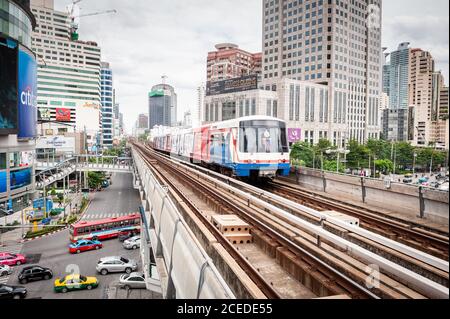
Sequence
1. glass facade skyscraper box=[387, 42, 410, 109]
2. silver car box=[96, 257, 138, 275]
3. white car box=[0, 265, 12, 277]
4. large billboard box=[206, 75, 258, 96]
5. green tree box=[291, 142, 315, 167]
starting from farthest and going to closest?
large billboard box=[206, 75, 258, 96], green tree box=[291, 142, 315, 167], silver car box=[96, 257, 138, 275], white car box=[0, 265, 12, 277], glass facade skyscraper box=[387, 42, 410, 109]

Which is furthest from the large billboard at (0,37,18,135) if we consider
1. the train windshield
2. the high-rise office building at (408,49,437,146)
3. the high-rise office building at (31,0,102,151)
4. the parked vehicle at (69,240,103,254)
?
the high-rise office building at (31,0,102,151)

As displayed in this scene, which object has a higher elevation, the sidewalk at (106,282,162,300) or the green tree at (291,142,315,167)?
the green tree at (291,142,315,167)

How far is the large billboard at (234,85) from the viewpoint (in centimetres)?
7688

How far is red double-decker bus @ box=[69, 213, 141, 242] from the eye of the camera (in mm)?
30953

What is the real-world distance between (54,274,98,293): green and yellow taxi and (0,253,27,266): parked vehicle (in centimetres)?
606

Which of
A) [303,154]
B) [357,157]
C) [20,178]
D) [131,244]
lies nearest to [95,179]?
[20,178]

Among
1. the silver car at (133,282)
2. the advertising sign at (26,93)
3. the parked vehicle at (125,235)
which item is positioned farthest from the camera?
the parked vehicle at (125,235)

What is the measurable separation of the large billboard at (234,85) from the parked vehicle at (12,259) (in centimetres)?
5978

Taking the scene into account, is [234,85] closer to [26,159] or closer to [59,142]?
[59,142]

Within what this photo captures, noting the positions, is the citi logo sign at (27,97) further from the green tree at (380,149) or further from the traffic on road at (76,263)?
the green tree at (380,149)

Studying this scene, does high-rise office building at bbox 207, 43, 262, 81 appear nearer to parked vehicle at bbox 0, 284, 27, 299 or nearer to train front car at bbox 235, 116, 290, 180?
parked vehicle at bbox 0, 284, 27, 299

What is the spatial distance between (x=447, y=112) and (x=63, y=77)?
11864 cm

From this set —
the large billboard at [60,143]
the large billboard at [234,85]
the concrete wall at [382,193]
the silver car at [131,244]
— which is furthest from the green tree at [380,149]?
the large billboard at [60,143]
